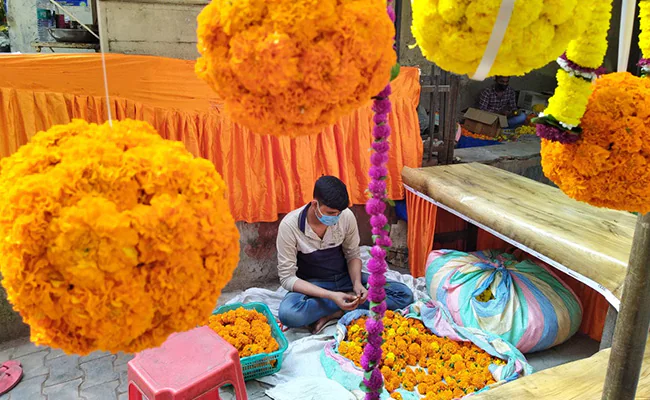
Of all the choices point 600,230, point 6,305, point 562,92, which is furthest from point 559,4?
point 6,305

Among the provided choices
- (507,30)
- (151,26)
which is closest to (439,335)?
(507,30)

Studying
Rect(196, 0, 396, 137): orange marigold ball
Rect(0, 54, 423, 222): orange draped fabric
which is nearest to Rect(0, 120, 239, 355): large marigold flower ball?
Rect(196, 0, 396, 137): orange marigold ball

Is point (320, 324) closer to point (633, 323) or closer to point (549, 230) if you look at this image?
point (549, 230)

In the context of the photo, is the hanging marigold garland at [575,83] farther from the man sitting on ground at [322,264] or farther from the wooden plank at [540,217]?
the man sitting on ground at [322,264]

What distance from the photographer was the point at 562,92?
1.23 meters

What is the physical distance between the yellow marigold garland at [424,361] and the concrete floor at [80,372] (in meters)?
0.60

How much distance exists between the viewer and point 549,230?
3.13 meters

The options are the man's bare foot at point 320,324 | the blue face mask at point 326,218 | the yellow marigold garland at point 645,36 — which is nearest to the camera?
the yellow marigold garland at point 645,36

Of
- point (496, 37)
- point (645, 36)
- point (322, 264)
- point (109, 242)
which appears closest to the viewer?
point (109, 242)

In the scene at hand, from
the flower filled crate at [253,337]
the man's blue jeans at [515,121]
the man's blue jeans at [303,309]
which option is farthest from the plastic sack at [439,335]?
the man's blue jeans at [515,121]

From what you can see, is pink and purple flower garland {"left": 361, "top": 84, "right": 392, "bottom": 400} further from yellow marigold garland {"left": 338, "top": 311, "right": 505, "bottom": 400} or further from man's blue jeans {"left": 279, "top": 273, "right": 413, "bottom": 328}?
man's blue jeans {"left": 279, "top": 273, "right": 413, "bottom": 328}

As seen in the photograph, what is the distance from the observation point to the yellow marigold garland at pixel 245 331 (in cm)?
320

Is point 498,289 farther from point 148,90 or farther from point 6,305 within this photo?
point 6,305

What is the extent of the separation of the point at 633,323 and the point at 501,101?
719 cm
